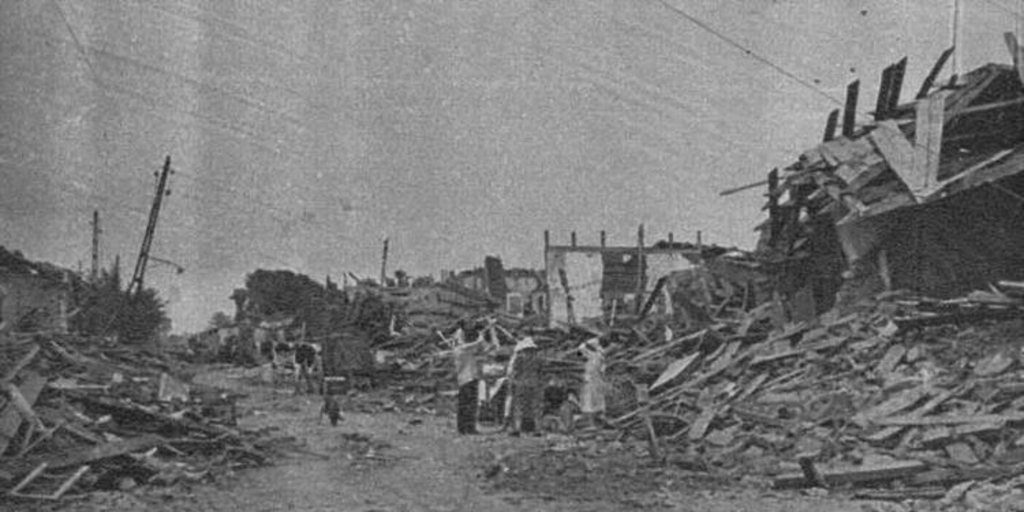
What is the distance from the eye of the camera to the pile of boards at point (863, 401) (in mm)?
10664

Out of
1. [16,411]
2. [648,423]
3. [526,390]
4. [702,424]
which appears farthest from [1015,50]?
[16,411]

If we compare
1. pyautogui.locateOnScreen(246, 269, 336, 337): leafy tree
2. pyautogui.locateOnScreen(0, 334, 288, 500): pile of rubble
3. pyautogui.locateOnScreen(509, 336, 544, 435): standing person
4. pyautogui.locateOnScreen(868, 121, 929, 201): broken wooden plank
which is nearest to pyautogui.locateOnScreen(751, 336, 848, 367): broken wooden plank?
pyautogui.locateOnScreen(868, 121, 929, 201): broken wooden plank

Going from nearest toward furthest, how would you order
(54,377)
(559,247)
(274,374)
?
1. (54,377)
2. (274,374)
3. (559,247)

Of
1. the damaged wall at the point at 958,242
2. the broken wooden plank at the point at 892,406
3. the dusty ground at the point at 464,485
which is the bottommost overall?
the dusty ground at the point at 464,485

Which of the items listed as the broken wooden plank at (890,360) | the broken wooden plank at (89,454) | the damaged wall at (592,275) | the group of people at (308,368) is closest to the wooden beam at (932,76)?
the broken wooden plank at (890,360)

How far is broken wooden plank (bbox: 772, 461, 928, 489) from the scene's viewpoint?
10.3 metres

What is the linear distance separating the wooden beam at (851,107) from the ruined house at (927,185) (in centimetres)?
2

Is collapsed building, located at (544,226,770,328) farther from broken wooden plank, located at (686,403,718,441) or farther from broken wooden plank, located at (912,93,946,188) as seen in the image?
broken wooden plank, located at (686,403,718,441)

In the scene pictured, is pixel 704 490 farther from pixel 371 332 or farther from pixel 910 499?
pixel 371 332

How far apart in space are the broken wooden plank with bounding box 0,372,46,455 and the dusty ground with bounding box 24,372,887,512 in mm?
1778

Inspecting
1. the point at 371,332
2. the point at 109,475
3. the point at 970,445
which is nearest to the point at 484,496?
the point at 109,475

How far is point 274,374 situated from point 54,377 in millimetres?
20738

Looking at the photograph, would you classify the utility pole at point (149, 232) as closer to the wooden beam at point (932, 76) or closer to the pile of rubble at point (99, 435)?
the pile of rubble at point (99, 435)

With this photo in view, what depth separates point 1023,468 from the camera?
962 centimetres
